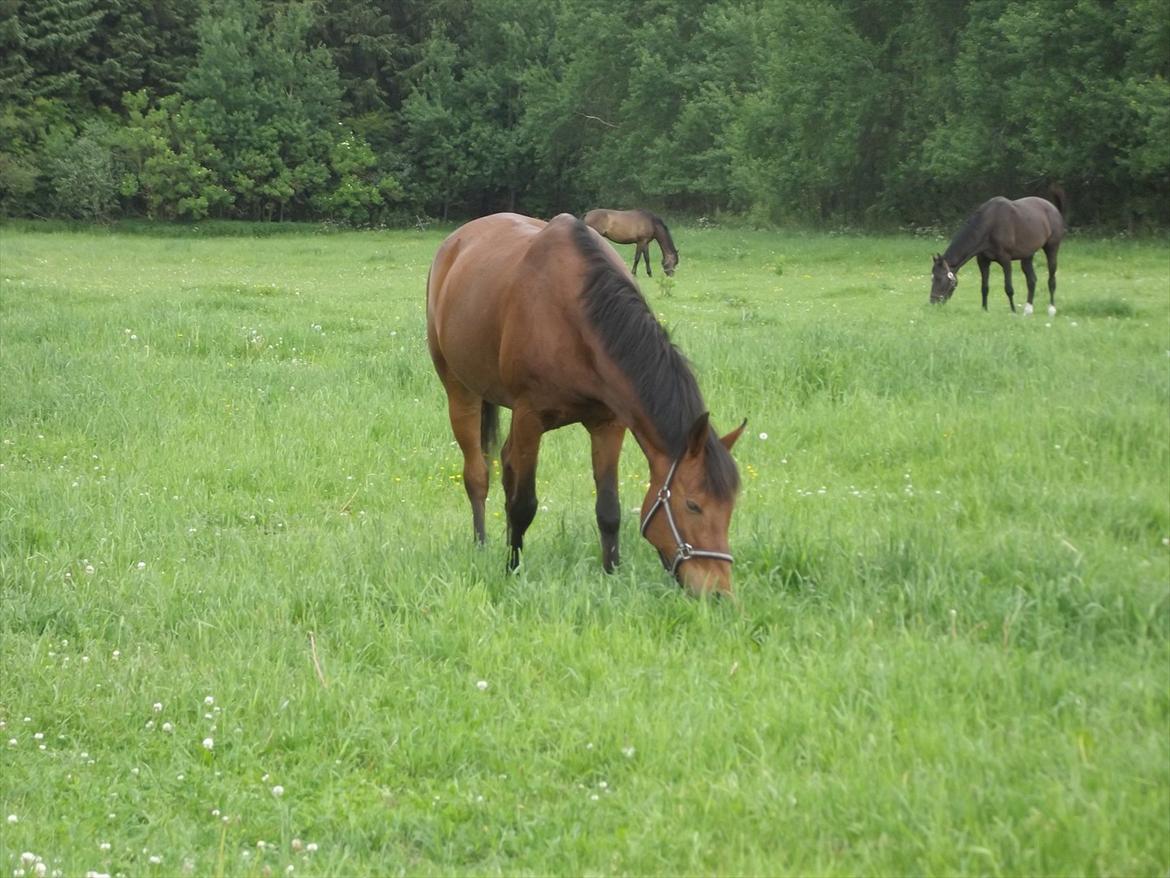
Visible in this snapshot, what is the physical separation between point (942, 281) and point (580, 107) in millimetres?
35737

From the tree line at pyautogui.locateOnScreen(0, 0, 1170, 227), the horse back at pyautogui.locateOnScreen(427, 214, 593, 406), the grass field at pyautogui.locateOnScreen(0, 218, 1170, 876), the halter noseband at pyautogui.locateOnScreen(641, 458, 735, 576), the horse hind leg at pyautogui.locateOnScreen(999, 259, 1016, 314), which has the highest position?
the tree line at pyautogui.locateOnScreen(0, 0, 1170, 227)

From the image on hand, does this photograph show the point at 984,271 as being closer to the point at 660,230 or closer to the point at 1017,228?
the point at 1017,228

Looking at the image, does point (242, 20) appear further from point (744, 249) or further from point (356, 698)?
point (356, 698)

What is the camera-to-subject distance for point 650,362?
4.84 metres

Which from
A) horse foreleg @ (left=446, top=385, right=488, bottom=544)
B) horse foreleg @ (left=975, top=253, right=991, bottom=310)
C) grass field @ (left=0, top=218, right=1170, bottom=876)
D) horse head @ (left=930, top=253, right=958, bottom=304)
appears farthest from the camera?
Answer: horse head @ (left=930, top=253, right=958, bottom=304)

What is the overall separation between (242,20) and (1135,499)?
165ft

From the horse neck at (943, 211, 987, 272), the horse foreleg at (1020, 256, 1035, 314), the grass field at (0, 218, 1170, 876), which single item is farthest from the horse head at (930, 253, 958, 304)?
the grass field at (0, 218, 1170, 876)

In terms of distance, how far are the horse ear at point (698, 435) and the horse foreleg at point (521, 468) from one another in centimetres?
110

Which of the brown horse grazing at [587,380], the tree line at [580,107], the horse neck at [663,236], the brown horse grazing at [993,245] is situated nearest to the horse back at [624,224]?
the horse neck at [663,236]

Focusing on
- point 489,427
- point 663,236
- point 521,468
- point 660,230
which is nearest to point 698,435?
point 521,468

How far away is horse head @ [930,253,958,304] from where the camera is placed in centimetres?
1664

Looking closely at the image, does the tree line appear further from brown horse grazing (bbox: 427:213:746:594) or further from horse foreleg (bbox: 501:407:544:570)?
horse foreleg (bbox: 501:407:544:570)

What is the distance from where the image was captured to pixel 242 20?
49.1 m

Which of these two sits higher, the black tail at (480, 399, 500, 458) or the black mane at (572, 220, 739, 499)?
the black mane at (572, 220, 739, 499)
